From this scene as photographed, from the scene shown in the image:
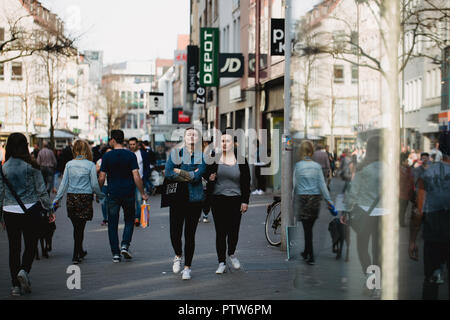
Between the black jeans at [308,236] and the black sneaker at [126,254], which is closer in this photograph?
the black jeans at [308,236]

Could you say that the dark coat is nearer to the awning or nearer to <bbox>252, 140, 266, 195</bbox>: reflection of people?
the awning

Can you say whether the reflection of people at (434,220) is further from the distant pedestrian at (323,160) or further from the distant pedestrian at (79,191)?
the distant pedestrian at (79,191)

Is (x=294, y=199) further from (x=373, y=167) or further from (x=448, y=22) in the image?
(x=448, y=22)

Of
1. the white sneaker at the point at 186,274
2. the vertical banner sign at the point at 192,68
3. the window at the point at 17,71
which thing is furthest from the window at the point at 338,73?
the window at the point at 17,71

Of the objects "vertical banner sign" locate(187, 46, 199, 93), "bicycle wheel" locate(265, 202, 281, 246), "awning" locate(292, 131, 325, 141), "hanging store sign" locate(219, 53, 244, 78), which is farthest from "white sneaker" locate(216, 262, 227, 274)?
"vertical banner sign" locate(187, 46, 199, 93)

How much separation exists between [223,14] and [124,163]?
83.6 feet

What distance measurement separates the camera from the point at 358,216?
2693 millimetres

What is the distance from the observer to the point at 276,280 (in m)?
7.67

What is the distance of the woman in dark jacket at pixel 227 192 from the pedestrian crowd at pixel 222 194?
13 mm

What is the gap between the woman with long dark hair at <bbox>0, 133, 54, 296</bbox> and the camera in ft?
23.6

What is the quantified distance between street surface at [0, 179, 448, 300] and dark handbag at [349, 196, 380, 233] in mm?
78

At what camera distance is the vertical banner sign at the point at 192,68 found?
40906mm

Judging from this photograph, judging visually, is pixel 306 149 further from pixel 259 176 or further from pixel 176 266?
pixel 259 176
